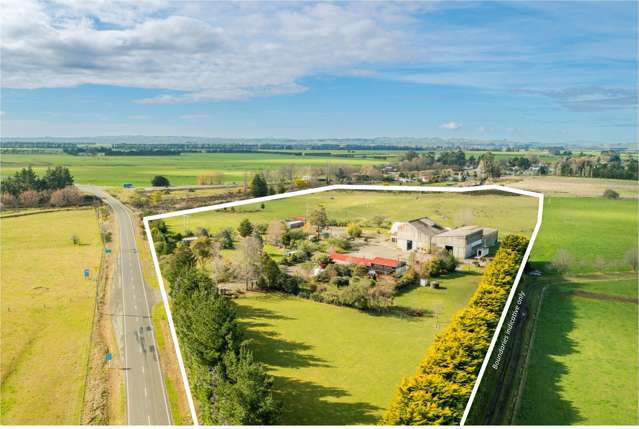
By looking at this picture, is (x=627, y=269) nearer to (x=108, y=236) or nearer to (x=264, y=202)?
(x=264, y=202)

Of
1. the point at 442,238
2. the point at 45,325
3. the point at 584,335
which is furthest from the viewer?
the point at 45,325

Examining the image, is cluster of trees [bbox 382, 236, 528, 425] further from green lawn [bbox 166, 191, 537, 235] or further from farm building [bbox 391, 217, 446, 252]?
farm building [bbox 391, 217, 446, 252]

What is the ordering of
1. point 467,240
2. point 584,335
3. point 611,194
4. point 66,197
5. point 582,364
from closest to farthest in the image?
point 467,240
point 582,364
point 584,335
point 611,194
point 66,197

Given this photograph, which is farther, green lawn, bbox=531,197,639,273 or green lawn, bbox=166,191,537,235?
green lawn, bbox=531,197,639,273

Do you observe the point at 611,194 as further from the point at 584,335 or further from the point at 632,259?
the point at 584,335

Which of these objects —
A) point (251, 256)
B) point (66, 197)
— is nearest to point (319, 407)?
point (251, 256)

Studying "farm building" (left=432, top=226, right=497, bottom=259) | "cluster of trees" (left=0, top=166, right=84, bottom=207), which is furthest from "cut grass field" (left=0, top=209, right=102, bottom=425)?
"cluster of trees" (left=0, top=166, right=84, bottom=207)
